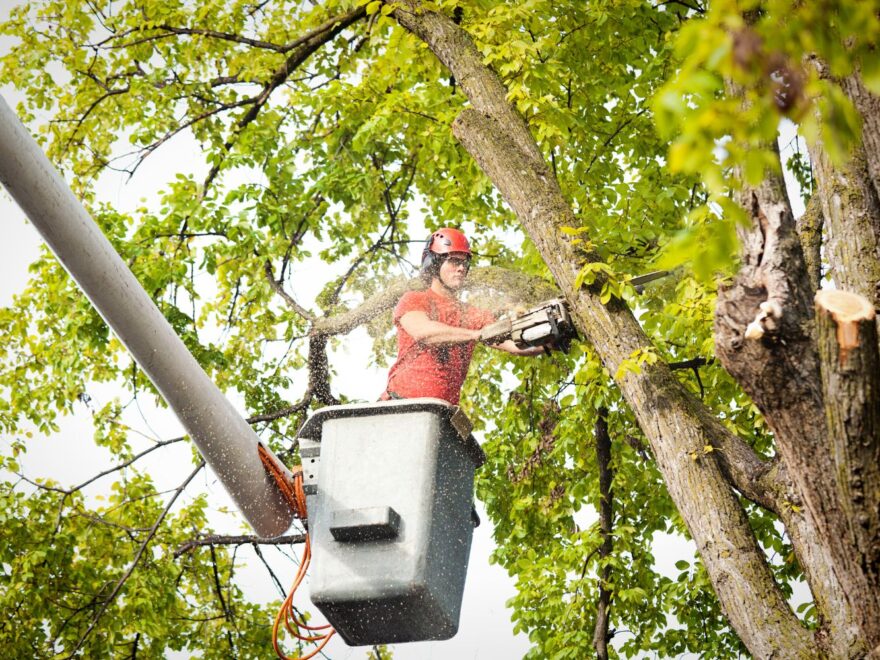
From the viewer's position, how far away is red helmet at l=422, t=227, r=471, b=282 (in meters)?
4.89

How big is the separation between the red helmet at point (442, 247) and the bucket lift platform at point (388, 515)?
1235 millimetres

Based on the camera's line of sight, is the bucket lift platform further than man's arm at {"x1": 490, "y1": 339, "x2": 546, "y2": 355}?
No

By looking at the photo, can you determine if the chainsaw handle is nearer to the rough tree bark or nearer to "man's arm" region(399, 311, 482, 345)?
"man's arm" region(399, 311, 482, 345)

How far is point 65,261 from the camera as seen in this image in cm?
292

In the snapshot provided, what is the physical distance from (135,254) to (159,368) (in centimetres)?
393

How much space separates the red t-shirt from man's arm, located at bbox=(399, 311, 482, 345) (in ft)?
0.20

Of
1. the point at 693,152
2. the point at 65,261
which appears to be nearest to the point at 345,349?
the point at 65,261

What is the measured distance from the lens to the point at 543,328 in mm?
4180

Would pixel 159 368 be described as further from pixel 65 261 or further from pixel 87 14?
pixel 87 14

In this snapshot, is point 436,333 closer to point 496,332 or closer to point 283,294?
point 496,332

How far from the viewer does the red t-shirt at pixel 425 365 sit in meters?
4.48

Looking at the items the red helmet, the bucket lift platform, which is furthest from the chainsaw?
the red helmet

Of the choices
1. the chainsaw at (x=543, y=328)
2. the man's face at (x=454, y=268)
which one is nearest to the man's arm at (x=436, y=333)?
the chainsaw at (x=543, y=328)

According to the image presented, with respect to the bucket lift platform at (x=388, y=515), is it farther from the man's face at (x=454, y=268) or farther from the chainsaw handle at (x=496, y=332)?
the man's face at (x=454, y=268)
